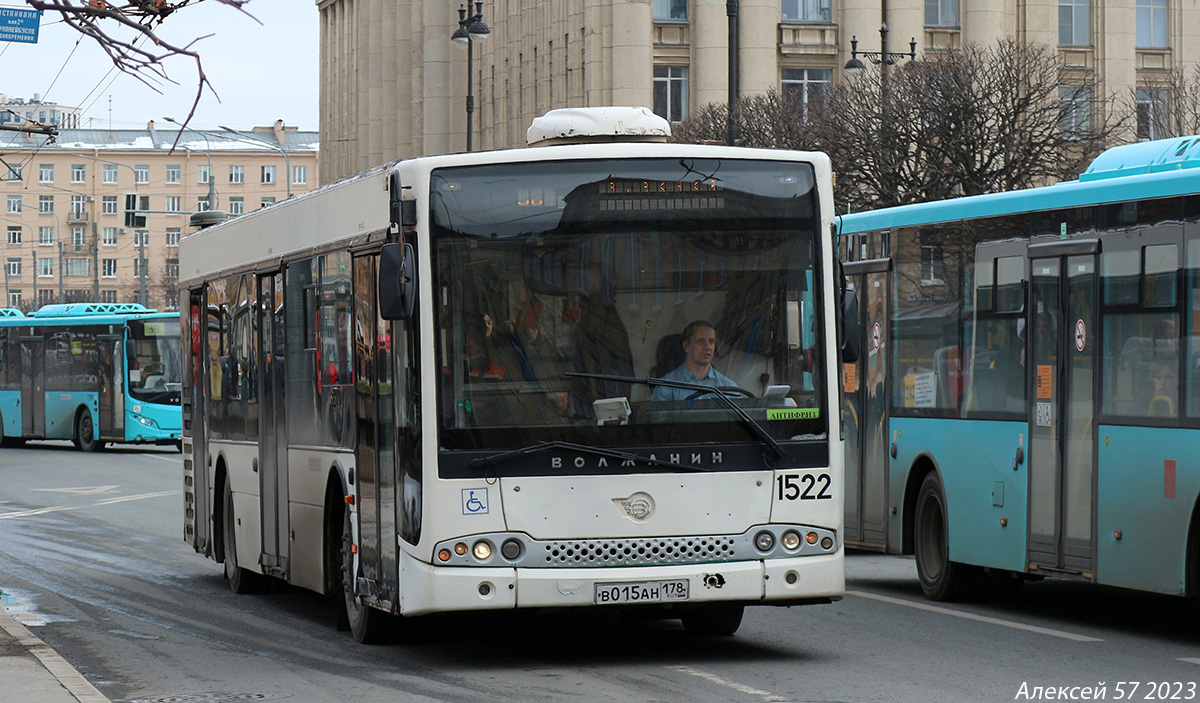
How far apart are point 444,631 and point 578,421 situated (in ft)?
8.52

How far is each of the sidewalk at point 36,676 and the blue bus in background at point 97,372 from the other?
27.9 metres

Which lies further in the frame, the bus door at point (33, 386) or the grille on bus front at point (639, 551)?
the bus door at point (33, 386)

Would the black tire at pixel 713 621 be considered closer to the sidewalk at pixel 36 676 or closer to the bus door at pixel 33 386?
the sidewalk at pixel 36 676

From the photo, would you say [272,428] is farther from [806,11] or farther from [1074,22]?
[1074,22]

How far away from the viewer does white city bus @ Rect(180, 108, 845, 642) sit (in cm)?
1005

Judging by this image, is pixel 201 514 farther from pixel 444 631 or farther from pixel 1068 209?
pixel 1068 209

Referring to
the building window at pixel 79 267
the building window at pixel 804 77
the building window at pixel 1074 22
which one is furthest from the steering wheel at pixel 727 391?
the building window at pixel 79 267

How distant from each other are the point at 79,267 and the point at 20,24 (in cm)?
13604

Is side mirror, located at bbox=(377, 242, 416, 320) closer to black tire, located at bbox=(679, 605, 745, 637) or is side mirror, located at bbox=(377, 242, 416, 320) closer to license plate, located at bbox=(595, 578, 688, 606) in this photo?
license plate, located at bbox=(595, 578, 688, 606)

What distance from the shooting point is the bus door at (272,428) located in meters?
13.3

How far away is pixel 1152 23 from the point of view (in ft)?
208

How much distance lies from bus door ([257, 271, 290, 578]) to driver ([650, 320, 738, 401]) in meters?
3.86

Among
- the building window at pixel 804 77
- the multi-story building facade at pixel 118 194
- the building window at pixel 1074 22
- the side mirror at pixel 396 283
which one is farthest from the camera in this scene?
the multi-story building facade at pixel 118 194

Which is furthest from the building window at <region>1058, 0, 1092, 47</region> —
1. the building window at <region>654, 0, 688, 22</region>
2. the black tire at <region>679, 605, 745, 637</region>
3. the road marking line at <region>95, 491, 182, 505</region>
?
the black tire at <region>679, 605, 745, 637</region>
